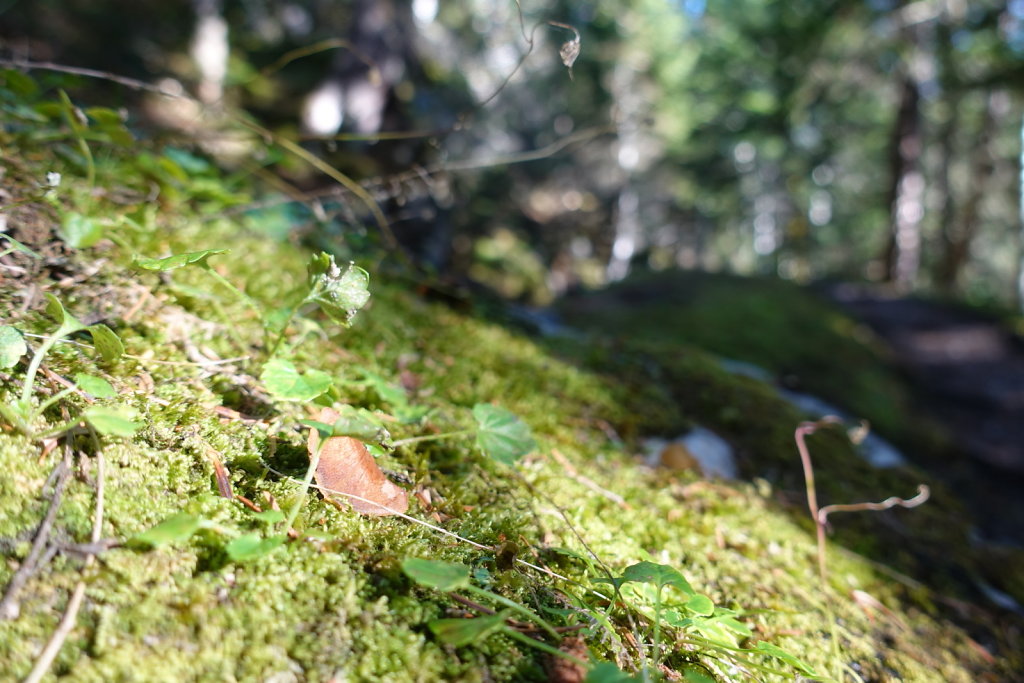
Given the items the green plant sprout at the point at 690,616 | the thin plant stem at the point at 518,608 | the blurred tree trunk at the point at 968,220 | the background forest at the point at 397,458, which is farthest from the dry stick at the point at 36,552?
the blurred tree trunk at the point at 968,220

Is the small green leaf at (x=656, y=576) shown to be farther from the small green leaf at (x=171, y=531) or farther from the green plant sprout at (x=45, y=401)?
the green plant sprout at (x=45, y=401)

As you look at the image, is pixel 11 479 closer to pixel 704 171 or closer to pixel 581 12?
pixel 704 171

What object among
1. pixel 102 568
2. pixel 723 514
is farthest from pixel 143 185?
pixel 723 514

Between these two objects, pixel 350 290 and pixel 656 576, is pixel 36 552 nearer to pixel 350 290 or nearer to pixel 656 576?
pixel 350 290

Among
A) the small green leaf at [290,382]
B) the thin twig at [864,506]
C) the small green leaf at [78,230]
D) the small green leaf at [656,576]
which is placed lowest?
the thin twig at [864,506]

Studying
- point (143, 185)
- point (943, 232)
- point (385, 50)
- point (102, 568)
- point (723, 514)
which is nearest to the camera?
point (102, 568)

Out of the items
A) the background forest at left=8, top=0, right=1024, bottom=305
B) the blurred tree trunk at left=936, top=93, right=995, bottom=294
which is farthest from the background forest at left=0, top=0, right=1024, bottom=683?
the blurred tree trunk at left=936, top=93, right=995, bottom=294

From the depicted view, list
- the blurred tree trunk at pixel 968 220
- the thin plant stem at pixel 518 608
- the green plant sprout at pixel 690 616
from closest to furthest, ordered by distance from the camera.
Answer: the thin plant stem at pixel 518 608 → the green plant sprout at pixel 690 616 → the blurred tree trunk at pixel 968 220

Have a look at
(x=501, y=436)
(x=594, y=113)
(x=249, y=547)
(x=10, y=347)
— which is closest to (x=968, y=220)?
(x=594, y=113)

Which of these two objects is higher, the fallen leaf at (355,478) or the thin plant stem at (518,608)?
the fallen leaf at (355,478)
